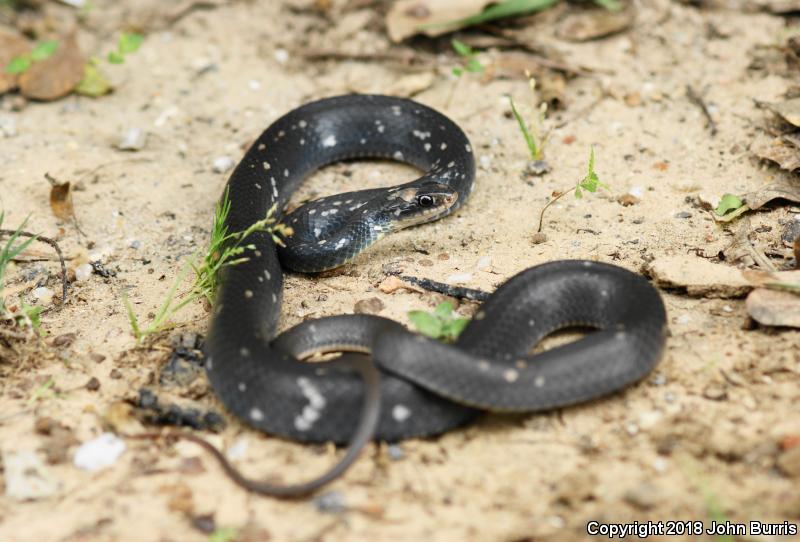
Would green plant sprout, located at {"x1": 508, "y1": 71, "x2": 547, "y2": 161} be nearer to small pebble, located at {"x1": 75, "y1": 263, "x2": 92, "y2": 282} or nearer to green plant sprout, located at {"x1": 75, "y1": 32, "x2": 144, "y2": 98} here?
small pebble, located at {"x1": 75, "y1": 263, "x2": 92, "y2": 282}

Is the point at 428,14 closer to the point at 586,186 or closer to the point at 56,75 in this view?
the point at 586,186

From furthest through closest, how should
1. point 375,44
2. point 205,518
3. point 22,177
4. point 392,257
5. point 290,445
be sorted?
point 375,44
point 22,177
point 392,257
point 290,445
point 205,518

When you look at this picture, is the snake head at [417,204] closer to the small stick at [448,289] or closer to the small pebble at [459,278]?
the small stick at [448,289]

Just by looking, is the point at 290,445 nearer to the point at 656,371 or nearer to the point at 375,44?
the point at 656,371

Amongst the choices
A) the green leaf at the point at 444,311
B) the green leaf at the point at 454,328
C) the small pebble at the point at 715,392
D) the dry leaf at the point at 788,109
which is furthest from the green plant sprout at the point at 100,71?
the small pebble at the point at 715,392

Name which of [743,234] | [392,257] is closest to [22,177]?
[392,257]

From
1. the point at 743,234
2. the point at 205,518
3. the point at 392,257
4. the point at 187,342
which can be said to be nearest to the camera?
the point at 205,518

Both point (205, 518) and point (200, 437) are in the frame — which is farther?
point (200, 437)
